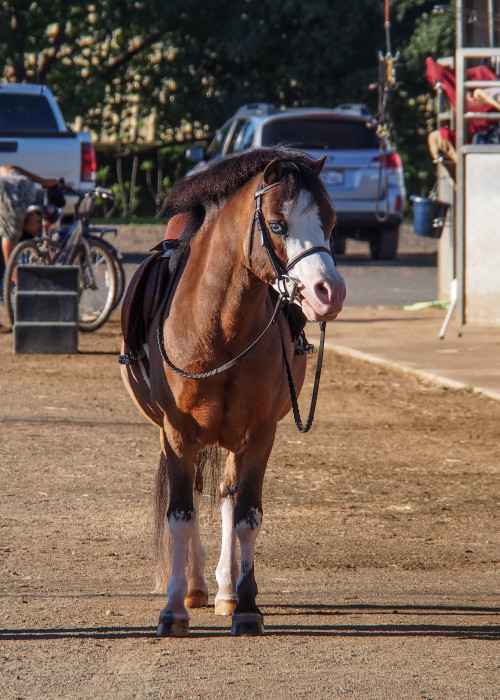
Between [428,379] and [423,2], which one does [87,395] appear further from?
[423,2]

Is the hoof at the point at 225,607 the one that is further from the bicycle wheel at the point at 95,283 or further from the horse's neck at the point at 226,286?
the bicycle wheel at the point at 95,283

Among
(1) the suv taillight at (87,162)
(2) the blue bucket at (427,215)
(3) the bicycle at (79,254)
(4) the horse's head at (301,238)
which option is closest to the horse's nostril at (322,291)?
(4) the horse's head at (301,238)

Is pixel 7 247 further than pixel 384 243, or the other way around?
pixel 384 243

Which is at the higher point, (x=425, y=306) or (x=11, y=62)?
(x=11, y=62)

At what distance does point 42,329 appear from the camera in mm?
12102

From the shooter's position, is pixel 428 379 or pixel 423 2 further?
pixel 423 2

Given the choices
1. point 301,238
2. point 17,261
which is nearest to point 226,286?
point 301,238

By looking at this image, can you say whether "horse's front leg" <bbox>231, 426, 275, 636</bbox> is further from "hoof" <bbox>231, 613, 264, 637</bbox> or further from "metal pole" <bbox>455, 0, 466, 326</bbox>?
"metal pole" <bbox>455, 0, 466, 326</bbox>

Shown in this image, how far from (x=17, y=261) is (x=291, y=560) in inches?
300

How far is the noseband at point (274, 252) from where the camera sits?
4328mm

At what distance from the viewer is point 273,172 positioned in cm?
448

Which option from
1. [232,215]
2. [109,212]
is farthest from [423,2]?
[232,215]

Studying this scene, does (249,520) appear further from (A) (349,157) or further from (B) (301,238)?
(A) (349,157)

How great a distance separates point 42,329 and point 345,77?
1888 cm
